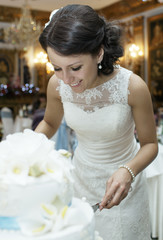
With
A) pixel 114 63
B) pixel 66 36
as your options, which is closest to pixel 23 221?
pixel 66 36

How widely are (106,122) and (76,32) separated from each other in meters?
0.66

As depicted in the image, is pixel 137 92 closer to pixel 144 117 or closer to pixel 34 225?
pixel 144 117

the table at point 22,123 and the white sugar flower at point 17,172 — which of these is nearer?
the white sugar flower at point 17,172

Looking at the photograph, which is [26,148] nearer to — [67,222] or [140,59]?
[67,222]

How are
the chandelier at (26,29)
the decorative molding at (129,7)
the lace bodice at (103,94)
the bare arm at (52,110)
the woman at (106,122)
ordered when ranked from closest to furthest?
the woman at (106,122) < the lace bodice at (103,94) < the bare arm at (52,110) < the chandelier at (26,29) < the decorative molding at (129,7)

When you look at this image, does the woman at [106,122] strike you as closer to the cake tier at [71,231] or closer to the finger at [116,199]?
the finger at [116,199]

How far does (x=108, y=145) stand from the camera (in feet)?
6.91

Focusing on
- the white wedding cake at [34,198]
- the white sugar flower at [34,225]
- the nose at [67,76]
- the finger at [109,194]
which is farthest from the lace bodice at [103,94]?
the white sugar flower at [34,225]

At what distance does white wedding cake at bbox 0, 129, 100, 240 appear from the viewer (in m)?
0.93

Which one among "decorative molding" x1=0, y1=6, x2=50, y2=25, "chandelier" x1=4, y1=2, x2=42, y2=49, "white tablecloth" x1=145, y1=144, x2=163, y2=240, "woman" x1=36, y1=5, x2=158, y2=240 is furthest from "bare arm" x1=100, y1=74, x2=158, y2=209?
"decorative molding" x1=0, y1=6, x2=50, y2=25

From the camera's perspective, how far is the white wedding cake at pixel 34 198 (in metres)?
0.93

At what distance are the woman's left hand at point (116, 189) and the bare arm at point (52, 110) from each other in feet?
2.48

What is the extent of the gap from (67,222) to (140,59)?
453 inches

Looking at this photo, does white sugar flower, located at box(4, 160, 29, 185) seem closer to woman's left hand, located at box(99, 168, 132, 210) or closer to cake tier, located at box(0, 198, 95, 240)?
cake tier, located at box(0, 198, 95, 240)
